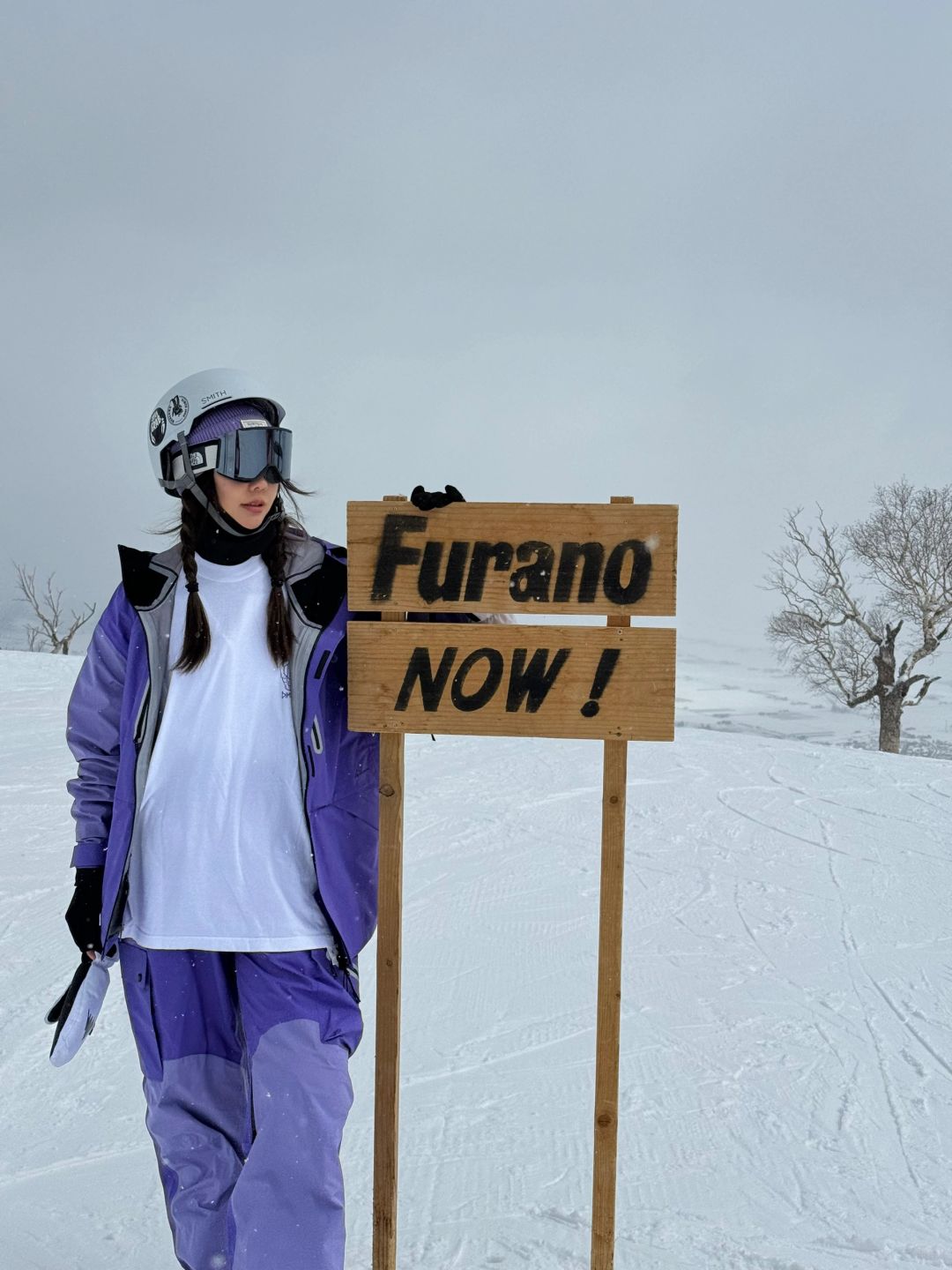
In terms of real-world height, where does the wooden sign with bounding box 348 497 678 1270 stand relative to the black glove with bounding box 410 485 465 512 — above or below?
below

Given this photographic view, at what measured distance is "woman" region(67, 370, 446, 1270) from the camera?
7.64 feet

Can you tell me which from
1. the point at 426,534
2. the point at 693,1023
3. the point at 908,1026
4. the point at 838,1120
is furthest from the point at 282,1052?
the point at 908,1026

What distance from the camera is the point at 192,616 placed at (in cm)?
243

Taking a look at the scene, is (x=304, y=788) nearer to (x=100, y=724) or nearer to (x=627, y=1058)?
(x=100, y=724)

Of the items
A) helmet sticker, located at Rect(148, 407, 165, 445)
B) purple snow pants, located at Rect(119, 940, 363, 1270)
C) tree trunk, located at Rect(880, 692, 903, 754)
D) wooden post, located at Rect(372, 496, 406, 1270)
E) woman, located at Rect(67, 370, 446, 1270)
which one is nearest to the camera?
purple snow pants, located at Rect(119, 940, 363, 1270)

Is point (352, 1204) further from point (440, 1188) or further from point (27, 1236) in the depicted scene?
point (27, 1236)

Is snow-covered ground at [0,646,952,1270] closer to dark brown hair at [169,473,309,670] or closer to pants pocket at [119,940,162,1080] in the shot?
pants pocket at [119,940,162,1080]

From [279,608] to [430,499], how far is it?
0.47 meters

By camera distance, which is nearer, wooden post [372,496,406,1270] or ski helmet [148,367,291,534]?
ski helmet [148,367,291,534]

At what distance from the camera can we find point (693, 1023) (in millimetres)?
4617

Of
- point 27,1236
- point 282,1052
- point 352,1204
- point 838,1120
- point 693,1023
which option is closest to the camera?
point 282,1052

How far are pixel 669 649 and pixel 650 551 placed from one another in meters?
0.24

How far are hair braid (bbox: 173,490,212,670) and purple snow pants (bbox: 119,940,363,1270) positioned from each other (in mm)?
662

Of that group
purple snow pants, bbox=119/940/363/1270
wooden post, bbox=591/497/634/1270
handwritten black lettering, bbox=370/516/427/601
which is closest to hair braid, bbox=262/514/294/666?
handwritten black lettering, bbox=370/516/427/601
